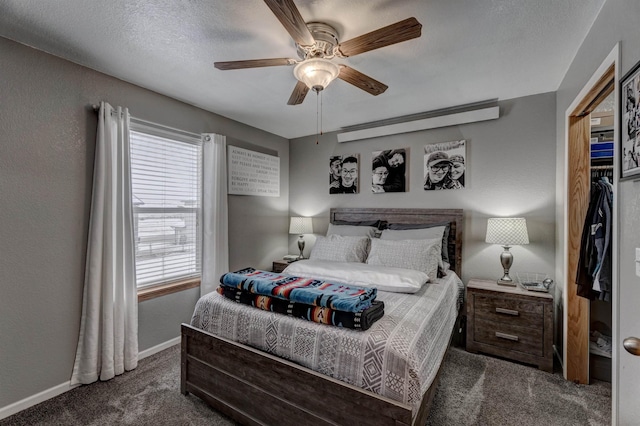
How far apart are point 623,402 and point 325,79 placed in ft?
6.91

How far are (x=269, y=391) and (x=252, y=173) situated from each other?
260 cm

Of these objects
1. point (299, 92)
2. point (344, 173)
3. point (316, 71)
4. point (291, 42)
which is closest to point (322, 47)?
point (316, 71)

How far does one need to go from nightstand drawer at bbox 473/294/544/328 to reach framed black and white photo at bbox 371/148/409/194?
57.1 inches

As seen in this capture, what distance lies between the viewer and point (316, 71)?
5.78 feet

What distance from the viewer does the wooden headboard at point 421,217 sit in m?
3.07

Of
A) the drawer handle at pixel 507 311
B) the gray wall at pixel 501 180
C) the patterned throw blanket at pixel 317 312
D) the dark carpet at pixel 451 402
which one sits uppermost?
the gray wall at pixel 501 180

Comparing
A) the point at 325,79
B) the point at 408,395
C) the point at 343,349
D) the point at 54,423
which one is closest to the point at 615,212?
the point at 408,395

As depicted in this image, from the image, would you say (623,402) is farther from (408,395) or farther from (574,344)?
(574,344)

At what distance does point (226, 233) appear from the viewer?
10.6 feet

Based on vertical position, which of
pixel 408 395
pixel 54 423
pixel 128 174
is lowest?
pixel 54 423

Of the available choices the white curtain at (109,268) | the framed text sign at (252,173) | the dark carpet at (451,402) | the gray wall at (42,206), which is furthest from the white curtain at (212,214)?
the dark carpet at (451,402)

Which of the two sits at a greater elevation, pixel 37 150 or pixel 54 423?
pixel 37 150

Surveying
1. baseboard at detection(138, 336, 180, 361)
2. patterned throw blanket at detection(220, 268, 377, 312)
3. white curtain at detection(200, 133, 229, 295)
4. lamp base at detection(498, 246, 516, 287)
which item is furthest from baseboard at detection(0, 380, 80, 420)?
lamp base at detection(498, 246, 516, 287)

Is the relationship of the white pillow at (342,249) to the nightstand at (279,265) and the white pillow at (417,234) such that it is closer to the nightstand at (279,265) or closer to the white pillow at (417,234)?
the white pillow at (417,234)
